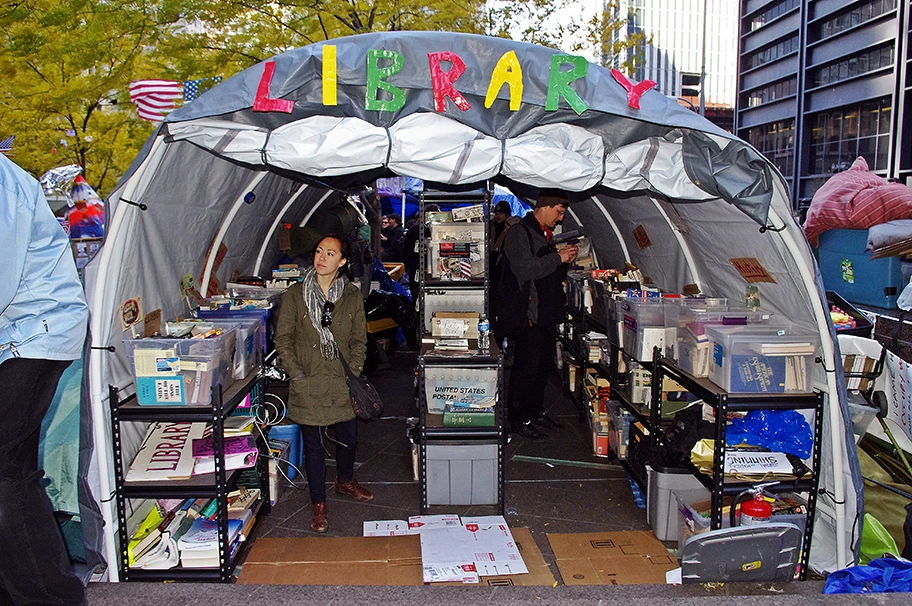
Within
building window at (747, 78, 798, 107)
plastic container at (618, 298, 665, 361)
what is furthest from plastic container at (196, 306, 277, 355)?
building window at (747, 78, 798, 107)

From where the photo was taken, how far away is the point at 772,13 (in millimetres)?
35156

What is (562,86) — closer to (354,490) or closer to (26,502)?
(354,490)

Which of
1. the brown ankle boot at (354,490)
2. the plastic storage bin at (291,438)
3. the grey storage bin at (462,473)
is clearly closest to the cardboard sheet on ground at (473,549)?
the grey storage bin at (462,473)

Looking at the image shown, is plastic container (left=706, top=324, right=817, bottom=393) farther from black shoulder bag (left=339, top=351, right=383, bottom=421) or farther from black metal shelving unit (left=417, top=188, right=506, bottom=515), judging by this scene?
black shoulder bag (left=339, top=351, right=383, bottom=421)

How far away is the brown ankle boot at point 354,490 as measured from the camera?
4887 mm

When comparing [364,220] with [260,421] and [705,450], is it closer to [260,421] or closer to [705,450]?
[260,421]

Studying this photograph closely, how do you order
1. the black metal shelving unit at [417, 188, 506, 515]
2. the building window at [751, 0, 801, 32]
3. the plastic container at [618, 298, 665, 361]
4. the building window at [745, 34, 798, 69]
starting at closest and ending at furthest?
the black metal shelving unit at [417, 188, 506, 515]
the plastic container at [618, 298, 665, 361]
the building window at [745, 34, 798, 69]
the building window at [751, 0, 801, 32]

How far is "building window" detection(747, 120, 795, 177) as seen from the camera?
103 ft

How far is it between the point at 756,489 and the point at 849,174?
643cm

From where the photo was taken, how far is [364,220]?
34.3ft

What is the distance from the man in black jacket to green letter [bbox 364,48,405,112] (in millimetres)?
2408

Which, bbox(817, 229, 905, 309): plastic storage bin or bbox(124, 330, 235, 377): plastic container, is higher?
bbox(817, 229, 905, 309): plastic storage bin

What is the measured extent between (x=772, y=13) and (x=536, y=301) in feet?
122

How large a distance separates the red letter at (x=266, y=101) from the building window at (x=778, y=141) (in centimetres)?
3141
